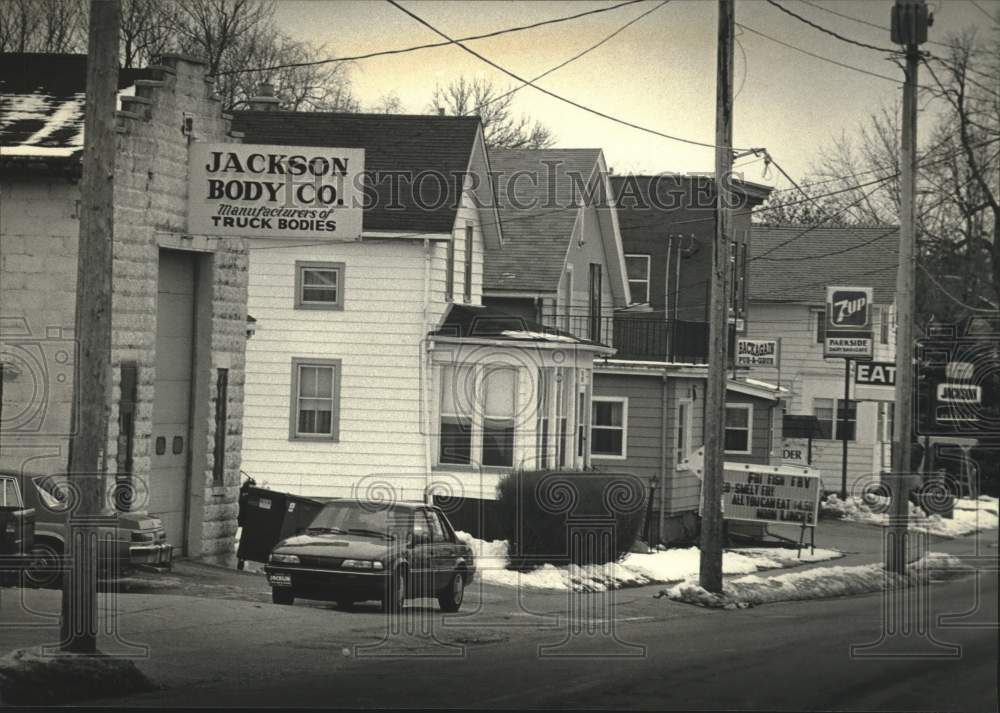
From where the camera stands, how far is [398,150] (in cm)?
3209

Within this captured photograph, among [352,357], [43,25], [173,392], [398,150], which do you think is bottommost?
[173,392]

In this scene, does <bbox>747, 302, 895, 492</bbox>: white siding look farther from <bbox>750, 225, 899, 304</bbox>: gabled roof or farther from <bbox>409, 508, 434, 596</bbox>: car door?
<bbox>409, 508, 434, 596</bbox>: car door

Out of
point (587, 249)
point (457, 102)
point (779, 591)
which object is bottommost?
point (779, 591)

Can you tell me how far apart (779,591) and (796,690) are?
1130cm

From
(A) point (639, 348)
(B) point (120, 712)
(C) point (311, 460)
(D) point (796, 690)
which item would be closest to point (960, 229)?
(A) point (639, 348)

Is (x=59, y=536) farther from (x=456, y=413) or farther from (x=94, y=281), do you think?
(x=456, y=413)

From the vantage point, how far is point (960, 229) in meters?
51.2

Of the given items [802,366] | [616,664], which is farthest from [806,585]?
[802,366]

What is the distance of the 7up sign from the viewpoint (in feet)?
118

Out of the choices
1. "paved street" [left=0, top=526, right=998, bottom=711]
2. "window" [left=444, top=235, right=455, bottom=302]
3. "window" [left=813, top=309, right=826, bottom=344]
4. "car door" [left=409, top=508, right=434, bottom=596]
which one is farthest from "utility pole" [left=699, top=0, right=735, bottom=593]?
"window" [left=813, top=309, right=826, bottom=344]

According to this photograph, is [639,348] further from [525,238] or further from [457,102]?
[457,102]

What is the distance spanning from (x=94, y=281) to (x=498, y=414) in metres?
19.0

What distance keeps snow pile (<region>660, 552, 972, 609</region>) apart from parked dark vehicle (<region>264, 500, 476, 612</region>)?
4.76 m

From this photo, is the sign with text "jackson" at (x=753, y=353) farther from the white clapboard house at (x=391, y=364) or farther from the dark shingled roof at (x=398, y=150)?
the dark shingled roof at (x=398, y=150)
